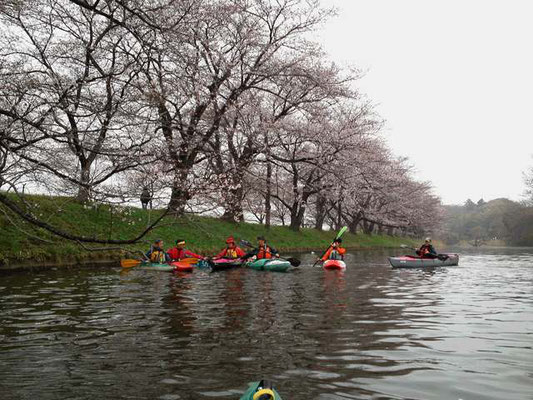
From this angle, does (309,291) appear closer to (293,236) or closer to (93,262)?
(93,262)

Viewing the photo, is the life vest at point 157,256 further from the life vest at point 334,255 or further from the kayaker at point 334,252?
the life vest at point 334,255

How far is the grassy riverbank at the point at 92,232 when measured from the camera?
619 inches

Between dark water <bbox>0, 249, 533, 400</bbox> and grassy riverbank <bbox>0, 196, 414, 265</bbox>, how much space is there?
150cm

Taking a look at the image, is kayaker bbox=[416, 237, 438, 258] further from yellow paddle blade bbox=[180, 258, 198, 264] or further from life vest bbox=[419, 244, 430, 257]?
yellow paddle blade bbox=[180, 258, 198, 264]

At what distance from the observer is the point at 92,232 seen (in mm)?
19609

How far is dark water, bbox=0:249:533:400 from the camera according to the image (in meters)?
4.63

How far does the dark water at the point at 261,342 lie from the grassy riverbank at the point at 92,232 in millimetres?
1497

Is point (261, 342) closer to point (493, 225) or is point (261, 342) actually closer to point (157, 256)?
point (157, 256)

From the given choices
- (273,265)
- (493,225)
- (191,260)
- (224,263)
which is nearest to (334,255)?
(273,265)

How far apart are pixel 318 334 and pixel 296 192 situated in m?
29.3

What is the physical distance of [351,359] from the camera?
5.55m

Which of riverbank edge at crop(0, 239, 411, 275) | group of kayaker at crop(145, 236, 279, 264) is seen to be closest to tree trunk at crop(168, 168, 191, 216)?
group of kayaker at crop(145, 236, 279, 264)

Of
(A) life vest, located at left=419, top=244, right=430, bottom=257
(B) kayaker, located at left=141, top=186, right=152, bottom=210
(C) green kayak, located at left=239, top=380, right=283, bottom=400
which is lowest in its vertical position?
(C) green kayak, located at left=239, top=380, right=283, bottom=400

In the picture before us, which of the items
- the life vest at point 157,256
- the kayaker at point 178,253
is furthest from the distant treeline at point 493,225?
the life vest at point 157,256
